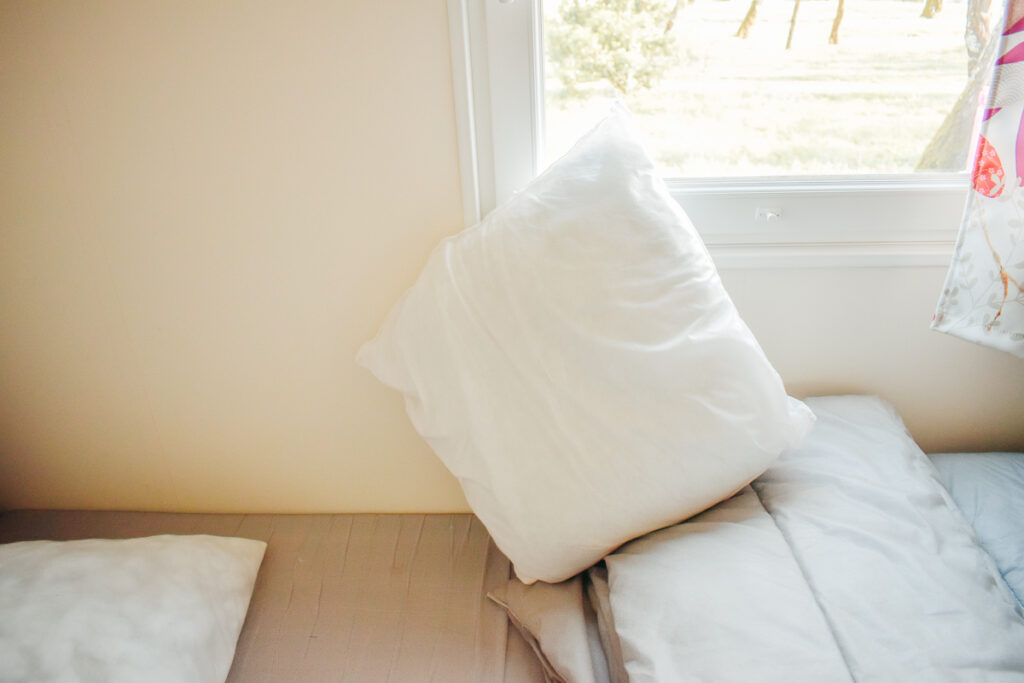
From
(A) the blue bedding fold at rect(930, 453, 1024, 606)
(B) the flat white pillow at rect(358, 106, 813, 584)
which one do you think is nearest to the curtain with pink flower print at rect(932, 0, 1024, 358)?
(A) the blue bedding fold at rect(930, 453, 1024, 606)

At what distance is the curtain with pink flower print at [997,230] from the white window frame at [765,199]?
0.36 feet

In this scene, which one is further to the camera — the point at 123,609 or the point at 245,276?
the point at 245,276

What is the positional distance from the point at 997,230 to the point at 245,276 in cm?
120

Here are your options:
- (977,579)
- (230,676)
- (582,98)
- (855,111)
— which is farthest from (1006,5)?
(230,676)

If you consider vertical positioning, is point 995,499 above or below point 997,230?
below

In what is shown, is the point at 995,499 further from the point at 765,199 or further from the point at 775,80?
the point at 775,80

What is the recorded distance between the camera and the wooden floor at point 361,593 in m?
0.86

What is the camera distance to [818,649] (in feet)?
2.16

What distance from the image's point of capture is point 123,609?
0.83m

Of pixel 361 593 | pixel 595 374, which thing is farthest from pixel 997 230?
pixel 361 593

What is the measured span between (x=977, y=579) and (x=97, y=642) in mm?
1101

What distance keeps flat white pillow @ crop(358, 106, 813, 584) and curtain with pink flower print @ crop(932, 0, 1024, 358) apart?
0.33 metres

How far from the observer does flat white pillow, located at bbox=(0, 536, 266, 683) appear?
0.75 meters

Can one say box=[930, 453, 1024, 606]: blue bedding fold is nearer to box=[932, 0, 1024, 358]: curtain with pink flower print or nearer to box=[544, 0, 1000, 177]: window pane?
box=[932, 0, 1024, 358]: curtain with pink flower print
